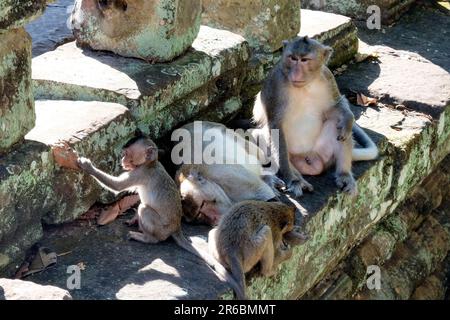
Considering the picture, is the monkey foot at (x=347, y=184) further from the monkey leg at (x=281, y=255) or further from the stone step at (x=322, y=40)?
the stone step at (x=322, y=40)

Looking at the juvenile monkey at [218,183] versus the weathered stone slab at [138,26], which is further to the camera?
the weathered stone slab at [138,26]

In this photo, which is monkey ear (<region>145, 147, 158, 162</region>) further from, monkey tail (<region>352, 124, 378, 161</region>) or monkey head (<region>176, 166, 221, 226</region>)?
monkey tail (<region>352, 124, 378, 161</region>)

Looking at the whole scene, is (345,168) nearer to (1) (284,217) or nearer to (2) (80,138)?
(1) (284,217)

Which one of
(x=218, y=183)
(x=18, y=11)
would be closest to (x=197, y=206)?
(x=218, y=183)

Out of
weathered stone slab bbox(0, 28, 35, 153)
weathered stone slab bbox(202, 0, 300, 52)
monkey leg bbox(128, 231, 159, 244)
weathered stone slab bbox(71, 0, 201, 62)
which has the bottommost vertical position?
monkey leg bbox(128, 231, 159, 244)

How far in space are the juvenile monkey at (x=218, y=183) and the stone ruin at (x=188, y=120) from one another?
0.27 meters

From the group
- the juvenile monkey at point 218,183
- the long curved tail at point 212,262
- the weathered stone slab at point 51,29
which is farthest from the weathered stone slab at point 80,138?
the weathered stone slab at point 51,29

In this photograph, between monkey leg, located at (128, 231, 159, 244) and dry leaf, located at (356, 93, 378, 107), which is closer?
monkey leg, located at (128, 231, 159, 244)

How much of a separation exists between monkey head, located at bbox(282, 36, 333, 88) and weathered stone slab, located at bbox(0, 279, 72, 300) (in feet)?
7.35

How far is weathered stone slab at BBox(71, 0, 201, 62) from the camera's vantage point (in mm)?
5684

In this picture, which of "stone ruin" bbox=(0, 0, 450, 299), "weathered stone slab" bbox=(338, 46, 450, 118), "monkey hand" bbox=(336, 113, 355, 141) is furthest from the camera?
"weathered stone slab" bbox=(338, 46, 450, 118)

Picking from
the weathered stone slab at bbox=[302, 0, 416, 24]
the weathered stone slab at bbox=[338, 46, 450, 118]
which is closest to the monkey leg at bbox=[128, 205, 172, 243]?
the weathered stone slab at bbox=[338, 46, 450, 118]

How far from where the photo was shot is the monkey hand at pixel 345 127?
5.66 m
